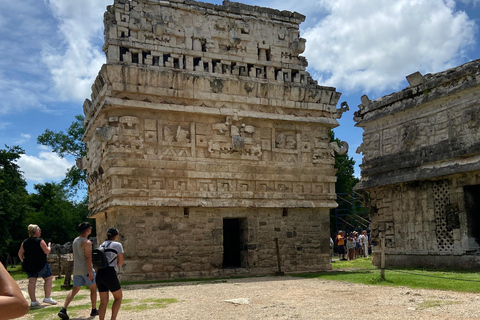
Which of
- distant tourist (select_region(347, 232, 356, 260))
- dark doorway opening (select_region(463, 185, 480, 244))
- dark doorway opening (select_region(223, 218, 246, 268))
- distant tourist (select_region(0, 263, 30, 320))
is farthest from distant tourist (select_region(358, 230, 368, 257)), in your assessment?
distant tourist (select_region(0, 263, 30, 320))

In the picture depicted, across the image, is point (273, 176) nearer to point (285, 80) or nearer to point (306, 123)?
point (306, 123)

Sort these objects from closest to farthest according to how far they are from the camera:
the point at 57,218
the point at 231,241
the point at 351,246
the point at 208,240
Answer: the point at 208,240 < the point at 231,241 < the point at 351,246 < the point at 57,218

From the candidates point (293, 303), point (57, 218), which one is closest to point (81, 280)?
point (293, 303)

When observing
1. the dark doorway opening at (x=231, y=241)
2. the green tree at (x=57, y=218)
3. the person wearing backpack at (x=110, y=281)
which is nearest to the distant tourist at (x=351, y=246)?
the dark doorway opening at (x=231, y=241)

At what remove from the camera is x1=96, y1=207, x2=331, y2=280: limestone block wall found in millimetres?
12750

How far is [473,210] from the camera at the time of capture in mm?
13289

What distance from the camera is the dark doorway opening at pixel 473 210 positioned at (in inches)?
518

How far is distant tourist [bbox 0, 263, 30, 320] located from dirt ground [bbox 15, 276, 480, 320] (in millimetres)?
5437

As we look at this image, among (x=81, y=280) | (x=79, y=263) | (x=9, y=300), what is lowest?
(x=81, y=280)

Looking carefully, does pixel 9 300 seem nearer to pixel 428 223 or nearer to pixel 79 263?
pixel 79 263

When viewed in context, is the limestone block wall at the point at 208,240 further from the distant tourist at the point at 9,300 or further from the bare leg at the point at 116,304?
the distant tourist at the point at 9,300

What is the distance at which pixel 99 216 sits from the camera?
15172 millimetres

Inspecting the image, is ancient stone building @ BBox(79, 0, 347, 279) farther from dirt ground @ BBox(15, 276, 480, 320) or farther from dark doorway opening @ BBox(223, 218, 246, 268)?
dirt ground @ BBox(15, 276, 480, 320)

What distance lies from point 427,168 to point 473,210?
1.70 m
